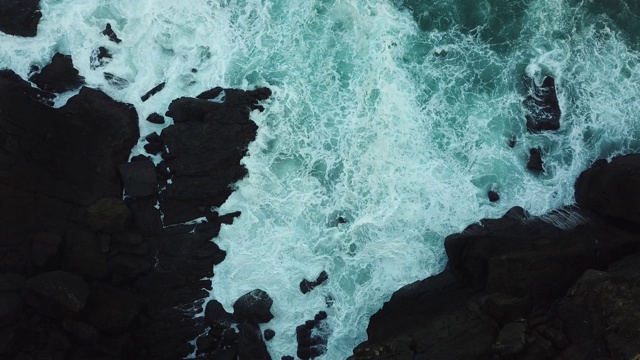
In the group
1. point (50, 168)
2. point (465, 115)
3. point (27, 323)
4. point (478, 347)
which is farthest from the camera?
point (465, 115)

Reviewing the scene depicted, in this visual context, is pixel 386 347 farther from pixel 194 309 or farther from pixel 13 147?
pixel 13 147

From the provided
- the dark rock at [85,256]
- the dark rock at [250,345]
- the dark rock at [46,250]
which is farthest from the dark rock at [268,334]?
the dark rock at [46,250]

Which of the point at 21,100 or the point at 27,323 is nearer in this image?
the point at 27,323

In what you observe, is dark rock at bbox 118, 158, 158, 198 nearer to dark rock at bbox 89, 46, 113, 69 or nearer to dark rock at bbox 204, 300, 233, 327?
dark rock at bbox 89, 46, 113, 69

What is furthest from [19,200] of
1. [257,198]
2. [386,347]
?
[386,347]

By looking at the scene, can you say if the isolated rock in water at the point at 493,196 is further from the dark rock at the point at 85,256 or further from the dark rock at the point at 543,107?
the dark rock at the point at 85,256

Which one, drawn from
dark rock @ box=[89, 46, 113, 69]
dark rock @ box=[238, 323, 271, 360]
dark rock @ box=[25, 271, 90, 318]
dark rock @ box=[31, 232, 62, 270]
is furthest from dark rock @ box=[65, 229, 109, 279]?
dark rock @ box=[89, 46, 113, 69]
